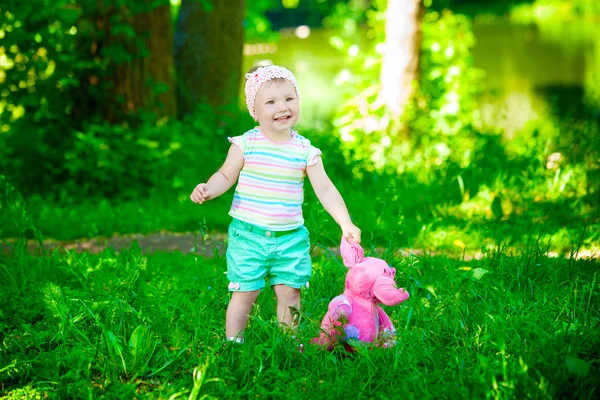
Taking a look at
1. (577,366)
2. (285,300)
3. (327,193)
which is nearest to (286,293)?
(285,300)

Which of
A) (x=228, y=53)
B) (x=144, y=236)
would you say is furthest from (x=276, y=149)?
(x=228, y=53)

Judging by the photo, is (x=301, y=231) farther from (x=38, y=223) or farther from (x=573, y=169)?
(x=573, y=169)

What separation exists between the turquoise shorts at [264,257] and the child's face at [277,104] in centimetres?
49

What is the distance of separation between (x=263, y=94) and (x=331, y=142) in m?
3.53

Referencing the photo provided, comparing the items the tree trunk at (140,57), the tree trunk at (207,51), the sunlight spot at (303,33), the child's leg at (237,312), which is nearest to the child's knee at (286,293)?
the child's leg at (237,312)

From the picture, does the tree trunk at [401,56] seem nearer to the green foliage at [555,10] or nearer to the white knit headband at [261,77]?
the white knit headband at [261,77]

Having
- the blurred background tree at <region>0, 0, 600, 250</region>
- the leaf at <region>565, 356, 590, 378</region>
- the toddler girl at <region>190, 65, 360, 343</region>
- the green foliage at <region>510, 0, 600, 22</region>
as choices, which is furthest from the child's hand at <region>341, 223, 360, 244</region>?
the green foliage at <region>510, 0, 600, 22</region>

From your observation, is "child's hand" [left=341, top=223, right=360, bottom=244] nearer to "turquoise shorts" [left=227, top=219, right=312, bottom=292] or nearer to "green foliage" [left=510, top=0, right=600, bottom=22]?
"turquoise shorts" [left=227, top=219, right=312, bottom=292]

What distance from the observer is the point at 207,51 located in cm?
809

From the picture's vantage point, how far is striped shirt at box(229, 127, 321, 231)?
332 centimetres

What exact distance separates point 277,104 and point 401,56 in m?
5.18

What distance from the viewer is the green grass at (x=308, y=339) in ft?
9.50

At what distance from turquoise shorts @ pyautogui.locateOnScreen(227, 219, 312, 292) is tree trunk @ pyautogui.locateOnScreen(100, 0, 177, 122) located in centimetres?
382

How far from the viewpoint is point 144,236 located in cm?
542
